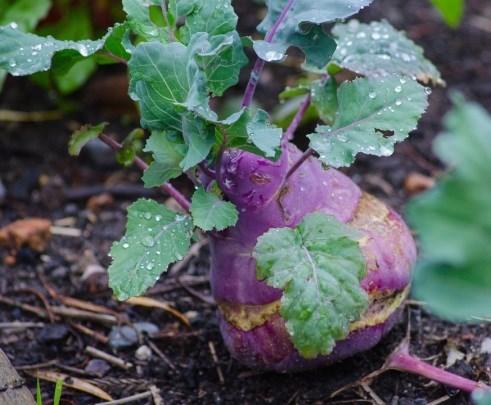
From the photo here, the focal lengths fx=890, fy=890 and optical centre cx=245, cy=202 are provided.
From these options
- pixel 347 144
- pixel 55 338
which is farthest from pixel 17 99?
pixel 347 144

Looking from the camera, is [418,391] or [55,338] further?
[55,338]

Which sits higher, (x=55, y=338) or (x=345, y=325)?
(x=345, y=325)

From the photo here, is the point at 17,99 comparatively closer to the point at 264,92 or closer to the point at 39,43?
the point at 264,92

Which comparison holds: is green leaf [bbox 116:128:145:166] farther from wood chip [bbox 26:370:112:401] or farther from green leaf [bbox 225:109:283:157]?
wood chip [bbox 26:370:112:401]

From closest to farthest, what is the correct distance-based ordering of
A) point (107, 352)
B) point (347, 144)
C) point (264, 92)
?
point (347, 144) < point (107, 352) < point (264, 92)

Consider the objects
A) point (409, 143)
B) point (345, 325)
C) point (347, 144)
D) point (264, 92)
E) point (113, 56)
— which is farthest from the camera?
point (264, 92)

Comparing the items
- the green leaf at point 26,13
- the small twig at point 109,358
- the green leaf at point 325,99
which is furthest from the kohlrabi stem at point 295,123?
the green leaf at point 26,13

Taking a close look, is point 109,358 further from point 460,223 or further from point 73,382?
point 460,223
